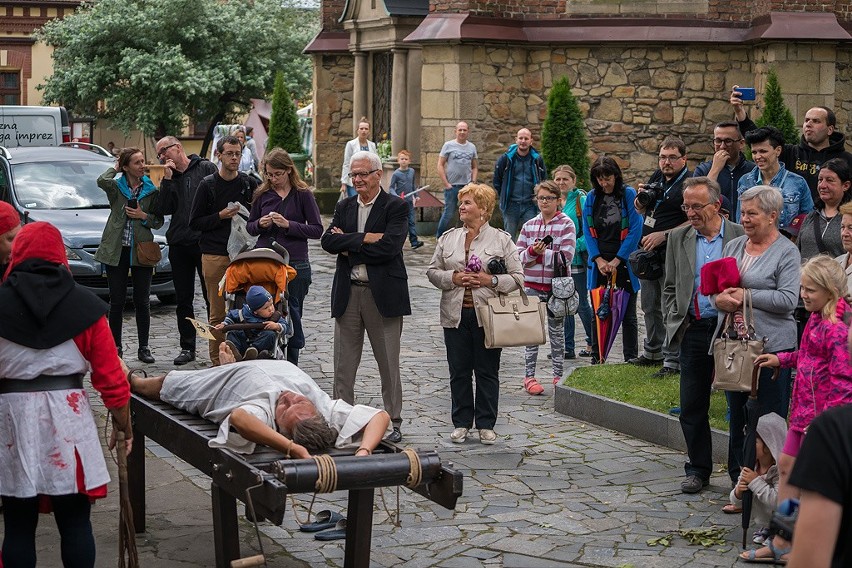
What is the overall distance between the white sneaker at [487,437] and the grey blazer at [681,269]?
168 cm

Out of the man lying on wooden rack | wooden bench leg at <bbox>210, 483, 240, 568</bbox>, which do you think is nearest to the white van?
the man lying on wooden rack

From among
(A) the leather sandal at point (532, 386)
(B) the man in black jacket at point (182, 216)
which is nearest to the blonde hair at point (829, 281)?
(A) the leather sandal at point (532, 386)

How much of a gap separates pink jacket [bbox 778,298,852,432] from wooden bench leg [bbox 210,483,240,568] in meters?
2.85

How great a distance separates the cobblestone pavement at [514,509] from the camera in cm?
699

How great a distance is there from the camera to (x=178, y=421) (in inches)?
269

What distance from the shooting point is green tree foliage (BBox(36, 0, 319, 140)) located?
37.5m

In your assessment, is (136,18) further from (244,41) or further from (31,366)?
(31,366)

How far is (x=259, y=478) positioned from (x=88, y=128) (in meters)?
33.9

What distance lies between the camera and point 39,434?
5.79 m

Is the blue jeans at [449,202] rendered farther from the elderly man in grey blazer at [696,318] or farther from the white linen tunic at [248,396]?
the white linen tunic at [248,396]

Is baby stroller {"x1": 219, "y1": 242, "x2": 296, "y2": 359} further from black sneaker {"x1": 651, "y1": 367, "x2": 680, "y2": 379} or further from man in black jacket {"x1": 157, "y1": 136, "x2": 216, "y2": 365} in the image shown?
black sneaker {"x1": 651, "y1": 367, "x2": 680, "y2": 379}

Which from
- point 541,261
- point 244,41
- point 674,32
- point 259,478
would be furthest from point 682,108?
point 244,41

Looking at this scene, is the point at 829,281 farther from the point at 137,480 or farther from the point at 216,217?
the point at 216,217

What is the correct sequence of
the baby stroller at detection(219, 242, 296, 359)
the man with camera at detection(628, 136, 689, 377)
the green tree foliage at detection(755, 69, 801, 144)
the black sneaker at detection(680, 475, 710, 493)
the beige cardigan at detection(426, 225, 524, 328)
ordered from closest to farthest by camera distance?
the black sneaker at detection(680, 475, 710, 493)
the beige cardigan at detection(426, 225, 524, 328)
the baby stroller at detection(219, 242, 296, 359)
the man with camera at detection(628, 136, 689, 377)
the green tree foliage at detection(755, 69, 801, 144)
